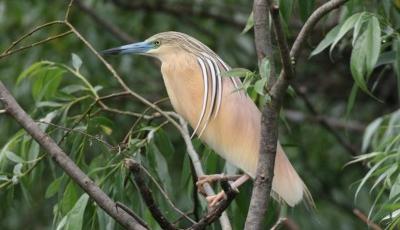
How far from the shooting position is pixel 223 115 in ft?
8.20

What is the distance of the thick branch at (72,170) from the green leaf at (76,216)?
36 cm

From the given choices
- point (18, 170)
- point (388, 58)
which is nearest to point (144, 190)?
point (18, 170)

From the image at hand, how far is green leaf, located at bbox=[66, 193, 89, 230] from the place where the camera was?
2479 mm

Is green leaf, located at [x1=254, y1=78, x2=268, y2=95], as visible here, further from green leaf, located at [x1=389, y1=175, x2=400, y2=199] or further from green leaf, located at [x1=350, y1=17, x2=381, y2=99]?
green leaf, located at [x1=389, y1=175, x2=400, y2=199]

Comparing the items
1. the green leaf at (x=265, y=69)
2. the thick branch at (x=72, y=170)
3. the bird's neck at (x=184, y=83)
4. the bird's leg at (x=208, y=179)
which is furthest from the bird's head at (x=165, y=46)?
the green leaf at (x=265, y=69)

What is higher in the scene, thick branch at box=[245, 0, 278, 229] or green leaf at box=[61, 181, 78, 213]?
thick branch at box=[245, 0, 278, 229]

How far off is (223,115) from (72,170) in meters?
0.52

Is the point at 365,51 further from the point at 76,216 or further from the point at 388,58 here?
the point at 76,216

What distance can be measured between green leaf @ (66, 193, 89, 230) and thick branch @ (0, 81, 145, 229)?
357 mm

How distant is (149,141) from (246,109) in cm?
39

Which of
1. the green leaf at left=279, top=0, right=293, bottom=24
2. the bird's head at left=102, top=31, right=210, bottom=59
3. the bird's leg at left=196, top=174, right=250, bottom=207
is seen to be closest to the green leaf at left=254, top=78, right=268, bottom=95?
the bird's leg at left=196, top=174, right=250, bottom=207

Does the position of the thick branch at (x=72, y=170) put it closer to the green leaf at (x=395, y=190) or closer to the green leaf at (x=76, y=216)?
the green leaf at (x=76, y=216)

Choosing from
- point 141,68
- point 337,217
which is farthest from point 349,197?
point 141,68

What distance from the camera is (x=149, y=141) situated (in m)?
2.76
